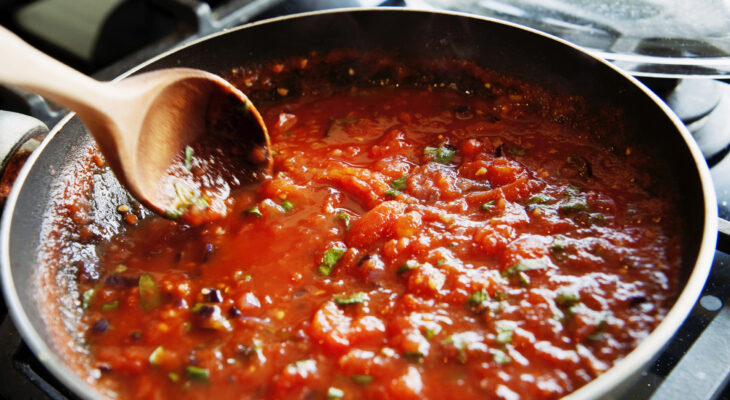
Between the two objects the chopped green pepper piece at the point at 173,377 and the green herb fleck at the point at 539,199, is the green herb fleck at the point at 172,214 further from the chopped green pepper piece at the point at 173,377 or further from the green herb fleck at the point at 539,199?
the green herb fleck at the point at 539,199

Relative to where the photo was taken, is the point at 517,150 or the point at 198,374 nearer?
the point at 198,374

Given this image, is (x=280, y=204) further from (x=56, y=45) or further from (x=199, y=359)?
(x=56, y=45)

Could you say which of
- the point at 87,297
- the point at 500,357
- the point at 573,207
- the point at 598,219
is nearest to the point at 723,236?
the point at 598,219

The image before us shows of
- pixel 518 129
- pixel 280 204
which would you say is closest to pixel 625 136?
pixel 518 129

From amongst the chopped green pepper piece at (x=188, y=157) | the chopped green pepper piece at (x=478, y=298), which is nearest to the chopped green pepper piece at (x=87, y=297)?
the chopped green pepper piece at (x=188, y=157)

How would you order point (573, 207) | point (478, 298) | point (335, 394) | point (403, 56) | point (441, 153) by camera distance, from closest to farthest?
point (335, 394) → point (478, 298) → point (573, 207) → point (441, 153) → point (403, 56)

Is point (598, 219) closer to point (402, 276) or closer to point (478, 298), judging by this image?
point (478, 298)

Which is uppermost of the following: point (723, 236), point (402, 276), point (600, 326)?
point (723, 236)
